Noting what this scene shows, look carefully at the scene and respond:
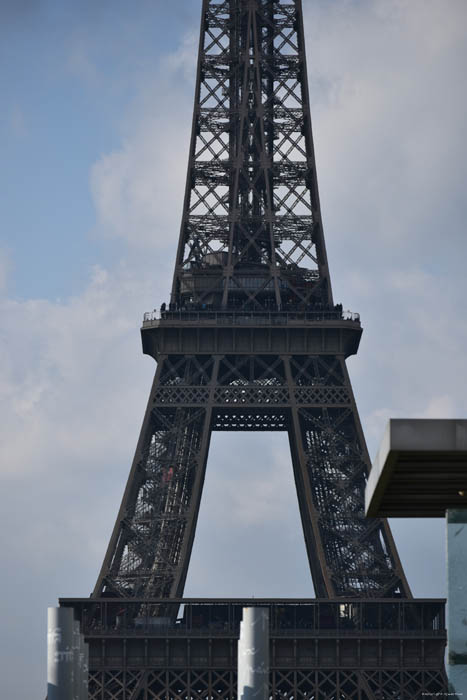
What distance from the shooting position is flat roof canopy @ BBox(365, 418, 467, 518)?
3097cm

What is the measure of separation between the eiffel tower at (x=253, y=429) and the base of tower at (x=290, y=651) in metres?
0.09

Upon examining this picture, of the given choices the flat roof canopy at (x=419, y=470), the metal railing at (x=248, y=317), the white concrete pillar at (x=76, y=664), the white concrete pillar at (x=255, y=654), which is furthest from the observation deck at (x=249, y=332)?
the flat roof canopy at (x=419, y=470)

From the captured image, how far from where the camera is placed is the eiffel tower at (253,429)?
98.2 m

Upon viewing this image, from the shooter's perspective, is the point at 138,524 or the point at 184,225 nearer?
the point at 138,524

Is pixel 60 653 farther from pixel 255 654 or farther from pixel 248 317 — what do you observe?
pixel 248 317

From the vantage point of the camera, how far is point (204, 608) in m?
101

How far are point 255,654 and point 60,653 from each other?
5946 mm

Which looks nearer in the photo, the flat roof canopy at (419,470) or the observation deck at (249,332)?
the flat roof canopy at (419,470)

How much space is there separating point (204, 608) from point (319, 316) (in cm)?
1910

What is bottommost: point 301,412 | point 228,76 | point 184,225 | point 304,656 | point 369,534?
point 304,656

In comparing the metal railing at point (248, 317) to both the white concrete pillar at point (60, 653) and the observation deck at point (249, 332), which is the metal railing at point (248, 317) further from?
the white concrete pillar at point (60, 653)

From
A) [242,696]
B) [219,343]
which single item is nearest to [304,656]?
[219,343]

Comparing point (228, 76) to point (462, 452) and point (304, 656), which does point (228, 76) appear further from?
point (462, 452)

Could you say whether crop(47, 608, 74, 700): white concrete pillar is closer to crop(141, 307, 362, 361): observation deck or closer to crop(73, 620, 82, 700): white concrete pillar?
crop(73, 620, 82, 700): white concrete pillar
